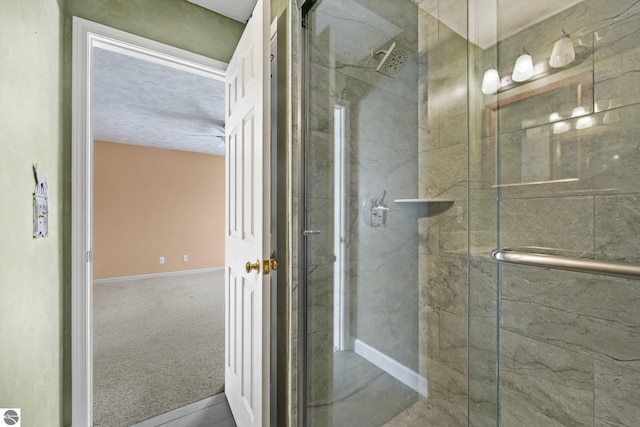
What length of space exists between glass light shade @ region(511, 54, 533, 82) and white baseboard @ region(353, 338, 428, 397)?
56.4 inches

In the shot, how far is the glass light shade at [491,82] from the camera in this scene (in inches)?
47.9

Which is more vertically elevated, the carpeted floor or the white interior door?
the white interior door

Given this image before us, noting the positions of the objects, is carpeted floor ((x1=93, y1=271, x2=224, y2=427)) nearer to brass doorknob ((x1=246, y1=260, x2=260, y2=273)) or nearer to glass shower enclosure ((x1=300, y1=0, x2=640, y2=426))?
glass shower enclosure ((x1=300, y1=0, x2=640, y2=426))

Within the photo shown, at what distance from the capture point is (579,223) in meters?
1.10

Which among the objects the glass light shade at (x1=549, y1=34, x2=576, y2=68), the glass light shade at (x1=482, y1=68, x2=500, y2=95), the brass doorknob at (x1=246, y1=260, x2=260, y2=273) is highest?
the glass light shade at (x1=549, y1=34, x2=576, y2=68)

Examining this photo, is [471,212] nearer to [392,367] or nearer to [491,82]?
[491,82]

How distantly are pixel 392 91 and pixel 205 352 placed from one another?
2515 millimetres

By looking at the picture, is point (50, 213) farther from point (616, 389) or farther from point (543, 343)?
point (616, 389)

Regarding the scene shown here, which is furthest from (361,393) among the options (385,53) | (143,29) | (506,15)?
(143,29)

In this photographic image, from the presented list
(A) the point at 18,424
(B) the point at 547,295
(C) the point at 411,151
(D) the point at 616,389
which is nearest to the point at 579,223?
(B) the point at 547,295

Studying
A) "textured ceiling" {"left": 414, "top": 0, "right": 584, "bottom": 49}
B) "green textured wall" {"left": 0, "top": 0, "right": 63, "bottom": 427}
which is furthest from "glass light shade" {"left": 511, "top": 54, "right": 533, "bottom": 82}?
"green textured wall" {"left": 0, "top": 0, "right": 63, "bottom": 427}

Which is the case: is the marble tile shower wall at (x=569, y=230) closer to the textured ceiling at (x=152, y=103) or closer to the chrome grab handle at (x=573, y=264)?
the chrome grab handle at (x=573, y=264)

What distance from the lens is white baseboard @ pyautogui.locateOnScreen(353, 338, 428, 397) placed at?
1.45 m

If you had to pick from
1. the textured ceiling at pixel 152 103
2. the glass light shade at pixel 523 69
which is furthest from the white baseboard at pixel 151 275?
the glass light shade at pixel 523 69
